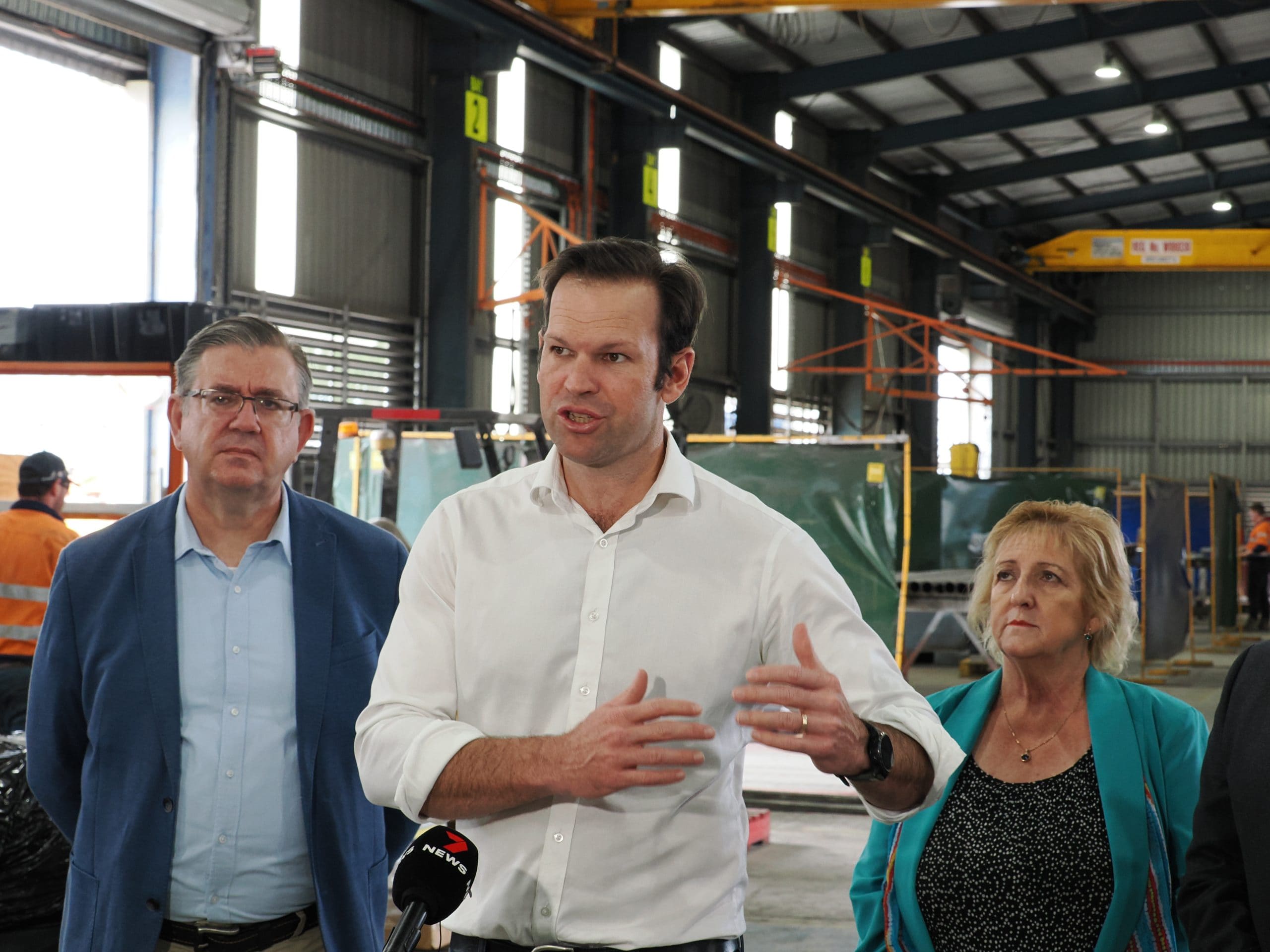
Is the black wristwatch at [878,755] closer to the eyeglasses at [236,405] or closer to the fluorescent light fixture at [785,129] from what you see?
the eyeglasses at [236,405]

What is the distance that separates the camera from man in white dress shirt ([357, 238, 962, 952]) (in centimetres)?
177

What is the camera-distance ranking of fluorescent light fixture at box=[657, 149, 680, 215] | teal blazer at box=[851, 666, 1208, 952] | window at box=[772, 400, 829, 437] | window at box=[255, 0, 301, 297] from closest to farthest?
1. teal blazer at box=[851, 666, 1208, 952]
2. window at box=[255, 0, 301, 297]
3. fluorescent light fixture at box=[657, 149, 680, 215]
4. window at box=[772, 400, 829, 437]

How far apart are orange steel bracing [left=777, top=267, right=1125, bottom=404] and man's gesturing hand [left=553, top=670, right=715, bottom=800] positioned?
48.8 feet

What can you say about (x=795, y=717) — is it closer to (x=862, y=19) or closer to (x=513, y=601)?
(x=513, y=601)

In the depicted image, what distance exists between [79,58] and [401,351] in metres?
4.04

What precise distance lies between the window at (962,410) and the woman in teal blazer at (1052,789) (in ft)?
69.5

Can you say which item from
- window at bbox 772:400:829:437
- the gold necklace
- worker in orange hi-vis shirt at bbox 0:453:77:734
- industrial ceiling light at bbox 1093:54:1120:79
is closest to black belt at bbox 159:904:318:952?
the gold necklace

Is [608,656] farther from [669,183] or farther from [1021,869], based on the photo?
[669,183]

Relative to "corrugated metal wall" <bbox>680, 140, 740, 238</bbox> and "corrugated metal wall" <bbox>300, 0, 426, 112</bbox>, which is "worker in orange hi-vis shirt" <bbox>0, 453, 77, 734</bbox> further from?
"corrugated metal wall" <bbox>680, 140, 740, 238</bbox>

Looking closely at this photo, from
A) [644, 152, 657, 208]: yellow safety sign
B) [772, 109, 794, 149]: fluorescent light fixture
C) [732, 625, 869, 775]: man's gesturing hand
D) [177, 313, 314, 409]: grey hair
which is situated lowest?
[732, 625, 869, 775]: man's gesturing hand

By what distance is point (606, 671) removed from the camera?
1.83 m

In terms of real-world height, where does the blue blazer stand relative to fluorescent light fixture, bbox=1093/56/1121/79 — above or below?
below

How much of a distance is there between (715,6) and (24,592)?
898 cm

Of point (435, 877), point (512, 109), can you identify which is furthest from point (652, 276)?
point (512, 109)
